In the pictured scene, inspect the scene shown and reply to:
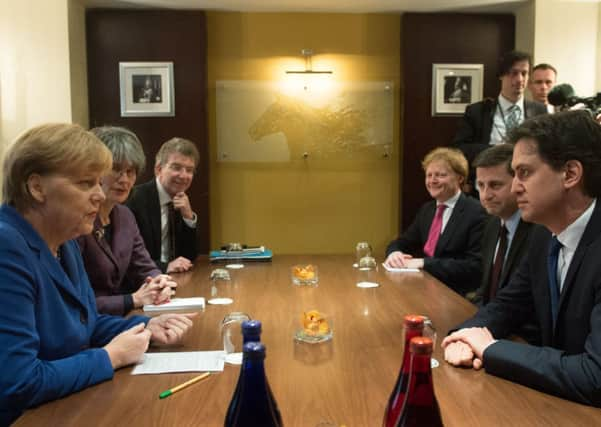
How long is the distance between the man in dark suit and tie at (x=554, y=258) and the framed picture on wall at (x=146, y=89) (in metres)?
4.10

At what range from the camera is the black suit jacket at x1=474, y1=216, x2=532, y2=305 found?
2305mm

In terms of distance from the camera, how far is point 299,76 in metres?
5.54

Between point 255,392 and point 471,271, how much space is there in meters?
2.62

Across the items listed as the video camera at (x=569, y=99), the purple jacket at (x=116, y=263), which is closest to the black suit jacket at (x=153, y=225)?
the purple jacket at (x=116, y=263)

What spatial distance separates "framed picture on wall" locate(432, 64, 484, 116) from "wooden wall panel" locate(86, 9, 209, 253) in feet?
7.05

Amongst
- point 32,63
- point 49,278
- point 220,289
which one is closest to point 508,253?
point 220,289

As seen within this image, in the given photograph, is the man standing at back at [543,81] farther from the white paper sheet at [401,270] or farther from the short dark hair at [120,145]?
the short dark hair at [120,145]

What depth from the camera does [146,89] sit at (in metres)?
5.30

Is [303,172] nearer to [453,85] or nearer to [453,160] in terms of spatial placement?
[453,85]

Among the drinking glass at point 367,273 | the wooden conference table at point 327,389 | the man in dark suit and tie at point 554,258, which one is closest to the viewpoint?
the wooden conference table at point 327,389

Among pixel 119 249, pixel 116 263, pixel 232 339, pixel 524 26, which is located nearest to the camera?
pixel 232 339

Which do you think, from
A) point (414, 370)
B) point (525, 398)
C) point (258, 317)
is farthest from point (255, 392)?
point (258, 317)

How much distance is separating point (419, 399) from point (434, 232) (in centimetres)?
291

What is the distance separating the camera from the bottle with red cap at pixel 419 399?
2.69 ft
